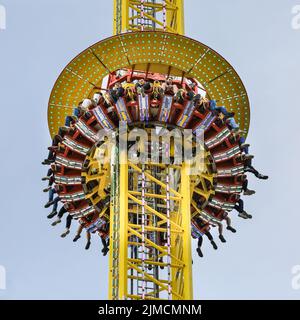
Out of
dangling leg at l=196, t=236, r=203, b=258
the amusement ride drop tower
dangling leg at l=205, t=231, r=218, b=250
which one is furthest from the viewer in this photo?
dangling leg at l=196, t=236, r=203, b=258

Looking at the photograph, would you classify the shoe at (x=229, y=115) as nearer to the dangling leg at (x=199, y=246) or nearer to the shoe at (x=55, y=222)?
the dangling leg at (x=199, y=246)

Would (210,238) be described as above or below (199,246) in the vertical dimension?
above

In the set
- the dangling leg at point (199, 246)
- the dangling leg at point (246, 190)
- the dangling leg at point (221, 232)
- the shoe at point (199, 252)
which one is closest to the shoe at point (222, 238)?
the dangling leg at point (221, 232)

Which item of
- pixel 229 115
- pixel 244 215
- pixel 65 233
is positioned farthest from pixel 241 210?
pixel 65 233

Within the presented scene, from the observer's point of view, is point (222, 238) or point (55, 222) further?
point (222, 238)

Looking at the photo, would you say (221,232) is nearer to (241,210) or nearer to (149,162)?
(241,210)

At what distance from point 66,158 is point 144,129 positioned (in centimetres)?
292

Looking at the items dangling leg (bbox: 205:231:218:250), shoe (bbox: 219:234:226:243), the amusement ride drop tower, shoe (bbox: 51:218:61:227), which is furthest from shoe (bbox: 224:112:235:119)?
shoe (bbox: 51:218:61:227)

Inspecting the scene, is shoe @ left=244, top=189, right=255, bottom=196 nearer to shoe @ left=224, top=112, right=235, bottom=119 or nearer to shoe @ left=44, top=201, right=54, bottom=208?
shoe @ left=224, top=112, right=235, bottom=119

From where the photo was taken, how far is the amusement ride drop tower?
38375 millimetres

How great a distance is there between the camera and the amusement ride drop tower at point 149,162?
38.4 m

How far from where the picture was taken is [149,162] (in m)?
39.5

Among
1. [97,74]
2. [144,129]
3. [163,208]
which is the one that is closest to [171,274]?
[163,208]
